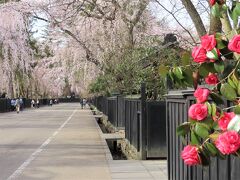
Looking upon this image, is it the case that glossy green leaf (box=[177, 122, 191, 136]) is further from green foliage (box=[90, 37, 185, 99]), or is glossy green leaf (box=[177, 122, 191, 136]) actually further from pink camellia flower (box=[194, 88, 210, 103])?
green foliage (box=[90, 37, 185, 99])

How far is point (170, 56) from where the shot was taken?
44.7ft

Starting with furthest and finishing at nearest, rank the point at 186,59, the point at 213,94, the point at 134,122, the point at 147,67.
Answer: the point at 147,67
the point at 134,122
the point at 186,59
the point at 213,94

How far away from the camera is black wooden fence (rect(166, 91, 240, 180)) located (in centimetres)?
469

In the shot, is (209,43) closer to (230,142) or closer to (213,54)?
(213,54)

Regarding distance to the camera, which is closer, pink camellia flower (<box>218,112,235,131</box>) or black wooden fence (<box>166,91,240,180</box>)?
pink camellia flower (<box>218,112,235,131</box>)

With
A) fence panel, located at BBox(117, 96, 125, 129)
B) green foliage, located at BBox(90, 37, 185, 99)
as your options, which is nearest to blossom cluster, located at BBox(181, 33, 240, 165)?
green foliage, located at BBox(90, 37, 185, 99)

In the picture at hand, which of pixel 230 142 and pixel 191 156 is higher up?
pixel 230 142

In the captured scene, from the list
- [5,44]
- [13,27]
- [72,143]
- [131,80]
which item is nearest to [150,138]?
[72,143]

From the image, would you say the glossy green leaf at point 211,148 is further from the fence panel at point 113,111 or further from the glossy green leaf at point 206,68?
the fence panel at point 113,111

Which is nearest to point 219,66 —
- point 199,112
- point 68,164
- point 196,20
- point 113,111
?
point 199,112

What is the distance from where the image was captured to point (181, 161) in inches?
276

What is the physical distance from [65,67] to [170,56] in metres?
29.9

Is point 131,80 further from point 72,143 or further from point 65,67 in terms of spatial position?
point 65,67

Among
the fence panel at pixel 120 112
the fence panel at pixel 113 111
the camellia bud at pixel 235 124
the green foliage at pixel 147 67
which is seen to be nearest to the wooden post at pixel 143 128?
the green foliage at pixel 147 67
